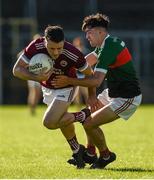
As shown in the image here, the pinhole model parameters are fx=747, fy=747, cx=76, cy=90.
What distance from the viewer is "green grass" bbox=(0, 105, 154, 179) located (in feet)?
27.4

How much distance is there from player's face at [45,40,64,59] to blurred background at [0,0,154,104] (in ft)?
64.0

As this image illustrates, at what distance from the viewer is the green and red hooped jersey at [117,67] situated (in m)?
8.55

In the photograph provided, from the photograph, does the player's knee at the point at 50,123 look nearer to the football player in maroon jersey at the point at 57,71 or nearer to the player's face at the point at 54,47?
the football player in maroon jersey at the point at 57,71

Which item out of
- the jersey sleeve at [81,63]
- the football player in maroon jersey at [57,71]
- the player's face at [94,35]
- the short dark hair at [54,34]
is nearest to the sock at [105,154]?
the football player in maroon jersey at [57,71]

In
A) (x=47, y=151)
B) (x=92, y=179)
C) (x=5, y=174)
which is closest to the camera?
(x=92, y=179)

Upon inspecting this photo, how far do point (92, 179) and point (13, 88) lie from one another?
813 inches

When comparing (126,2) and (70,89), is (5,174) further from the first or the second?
(126,2)

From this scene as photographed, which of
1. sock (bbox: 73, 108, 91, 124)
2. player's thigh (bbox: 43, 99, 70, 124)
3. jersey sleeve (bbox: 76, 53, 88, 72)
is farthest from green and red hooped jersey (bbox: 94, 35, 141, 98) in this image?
player's thigh (bbox: 43, 99, 70, 124)

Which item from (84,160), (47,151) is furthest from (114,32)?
(84,160)

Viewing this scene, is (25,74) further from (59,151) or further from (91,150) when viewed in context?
(59,151)

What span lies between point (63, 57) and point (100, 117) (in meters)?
0.83

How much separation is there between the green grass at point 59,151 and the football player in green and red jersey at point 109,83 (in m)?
0.47

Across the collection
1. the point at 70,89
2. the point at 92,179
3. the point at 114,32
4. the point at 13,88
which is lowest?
the point at 13,88

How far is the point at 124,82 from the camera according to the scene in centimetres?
886
